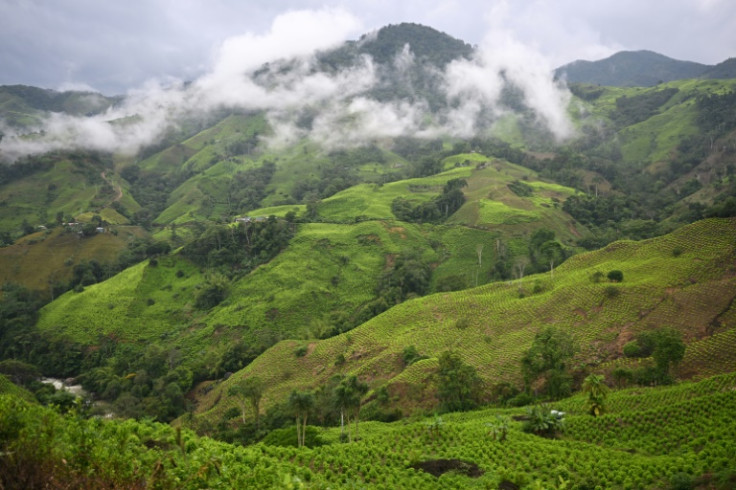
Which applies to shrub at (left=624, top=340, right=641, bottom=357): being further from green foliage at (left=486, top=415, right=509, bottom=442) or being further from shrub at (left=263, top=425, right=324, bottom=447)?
shrub at (left=263, top=425, right=324, bottom=447)

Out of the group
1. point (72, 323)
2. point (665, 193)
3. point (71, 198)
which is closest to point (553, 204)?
point (665, 193)

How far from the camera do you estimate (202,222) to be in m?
149

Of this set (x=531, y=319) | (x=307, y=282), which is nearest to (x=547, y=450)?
(x=531, y=319)

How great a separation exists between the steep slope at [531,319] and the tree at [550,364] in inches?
117

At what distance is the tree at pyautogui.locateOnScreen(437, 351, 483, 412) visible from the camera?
43.3 metres

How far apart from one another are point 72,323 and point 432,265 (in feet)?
246

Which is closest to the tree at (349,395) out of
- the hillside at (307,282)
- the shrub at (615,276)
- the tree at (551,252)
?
the hillside at (307,282)

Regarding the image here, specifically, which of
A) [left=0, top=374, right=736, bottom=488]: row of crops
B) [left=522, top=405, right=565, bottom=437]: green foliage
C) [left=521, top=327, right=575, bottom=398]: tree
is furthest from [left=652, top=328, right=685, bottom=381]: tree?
[left=522, top=405, right=565, bottom=437]: green foliage

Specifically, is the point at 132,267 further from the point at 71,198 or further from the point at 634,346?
the point at 634,346

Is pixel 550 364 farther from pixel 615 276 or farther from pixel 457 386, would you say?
pixel 615 276

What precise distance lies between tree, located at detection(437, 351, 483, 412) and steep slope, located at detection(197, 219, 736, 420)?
311 cm

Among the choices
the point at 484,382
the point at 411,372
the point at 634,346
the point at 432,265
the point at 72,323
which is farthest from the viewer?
the point at 432,265

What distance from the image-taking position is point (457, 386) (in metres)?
43.3

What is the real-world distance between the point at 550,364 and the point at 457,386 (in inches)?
374
